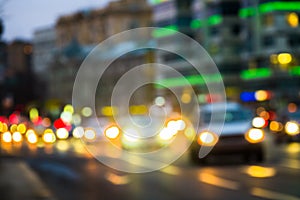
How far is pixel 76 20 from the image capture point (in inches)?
3029

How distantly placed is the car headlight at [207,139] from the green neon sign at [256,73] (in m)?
54.4

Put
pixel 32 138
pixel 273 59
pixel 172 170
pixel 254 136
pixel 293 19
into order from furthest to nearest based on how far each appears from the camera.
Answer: pixel 293 19, pixel 273 59, pixel 32 138, pixel 254 136, pixel 172 170

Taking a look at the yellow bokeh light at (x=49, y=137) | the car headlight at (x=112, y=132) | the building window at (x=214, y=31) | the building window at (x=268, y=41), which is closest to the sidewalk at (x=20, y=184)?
the car headlight at (x=112, y=132)

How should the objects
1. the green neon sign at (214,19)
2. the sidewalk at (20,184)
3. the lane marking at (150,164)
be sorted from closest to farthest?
the sidewalk at (20,184) → the lane marking at (150,164) → the green neon sign at (214,19)

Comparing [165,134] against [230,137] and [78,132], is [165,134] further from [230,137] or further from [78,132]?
[78,132]

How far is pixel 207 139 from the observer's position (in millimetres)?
20453

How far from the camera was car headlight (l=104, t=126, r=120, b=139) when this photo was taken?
31.5 m

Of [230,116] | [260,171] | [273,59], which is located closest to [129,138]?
[230,116]

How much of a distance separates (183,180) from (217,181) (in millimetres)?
919

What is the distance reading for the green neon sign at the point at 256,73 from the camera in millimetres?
77000

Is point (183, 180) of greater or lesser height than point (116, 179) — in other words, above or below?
below

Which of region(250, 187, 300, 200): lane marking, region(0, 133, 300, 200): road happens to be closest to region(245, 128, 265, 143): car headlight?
region(0, 133, 300, 200): road

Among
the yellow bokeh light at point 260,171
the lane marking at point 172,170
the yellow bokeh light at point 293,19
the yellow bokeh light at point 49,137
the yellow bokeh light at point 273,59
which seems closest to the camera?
the yellow bokeh light at point 260,171

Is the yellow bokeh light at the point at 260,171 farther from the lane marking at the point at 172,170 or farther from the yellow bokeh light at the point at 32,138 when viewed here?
the yellow bokeh light at the point at 32,138
